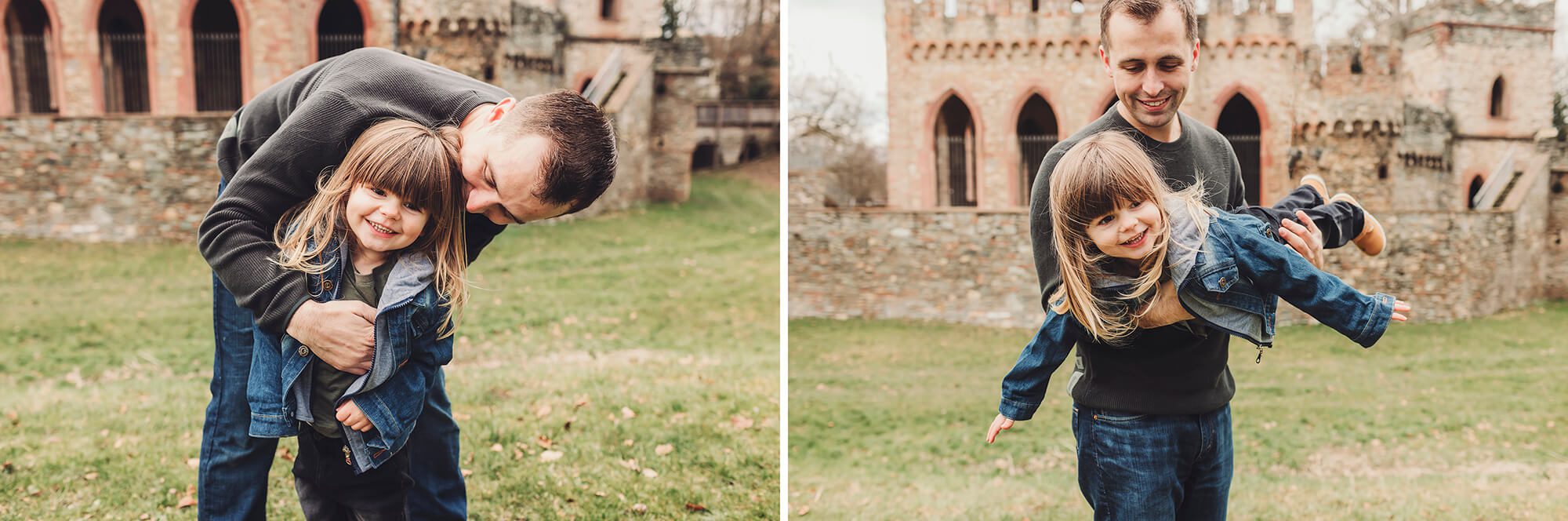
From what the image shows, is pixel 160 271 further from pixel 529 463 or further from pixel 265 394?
pixel 265 394

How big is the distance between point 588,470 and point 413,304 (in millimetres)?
2513

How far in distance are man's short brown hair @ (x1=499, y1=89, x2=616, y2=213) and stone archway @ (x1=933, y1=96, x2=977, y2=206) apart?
1706 cm

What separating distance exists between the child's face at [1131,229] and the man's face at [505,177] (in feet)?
4.69

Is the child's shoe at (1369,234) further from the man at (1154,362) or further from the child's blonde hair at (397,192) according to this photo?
the child's blonde hair at (397,192)

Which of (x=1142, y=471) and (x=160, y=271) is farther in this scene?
(x=160, y=271)

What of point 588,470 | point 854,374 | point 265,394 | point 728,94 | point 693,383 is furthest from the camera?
point 728,94

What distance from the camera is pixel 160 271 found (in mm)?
12289

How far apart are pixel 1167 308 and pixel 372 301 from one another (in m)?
2.10

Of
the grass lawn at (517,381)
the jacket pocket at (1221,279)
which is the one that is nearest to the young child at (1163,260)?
the jacket pocket at (1221,279)

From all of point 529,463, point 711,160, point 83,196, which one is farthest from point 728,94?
point 529,463

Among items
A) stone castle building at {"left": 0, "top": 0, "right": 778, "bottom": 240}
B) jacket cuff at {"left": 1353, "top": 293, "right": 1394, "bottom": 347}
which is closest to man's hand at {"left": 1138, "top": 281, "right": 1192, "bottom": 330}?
jacket cuff at {"left": 1353, "top": 293, "right": 1394, "bottom": 347}

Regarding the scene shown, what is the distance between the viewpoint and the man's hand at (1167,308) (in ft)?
8.13

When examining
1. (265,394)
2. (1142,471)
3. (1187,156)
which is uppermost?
(1187,156)

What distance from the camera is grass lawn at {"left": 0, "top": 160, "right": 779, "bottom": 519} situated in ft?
14.8
